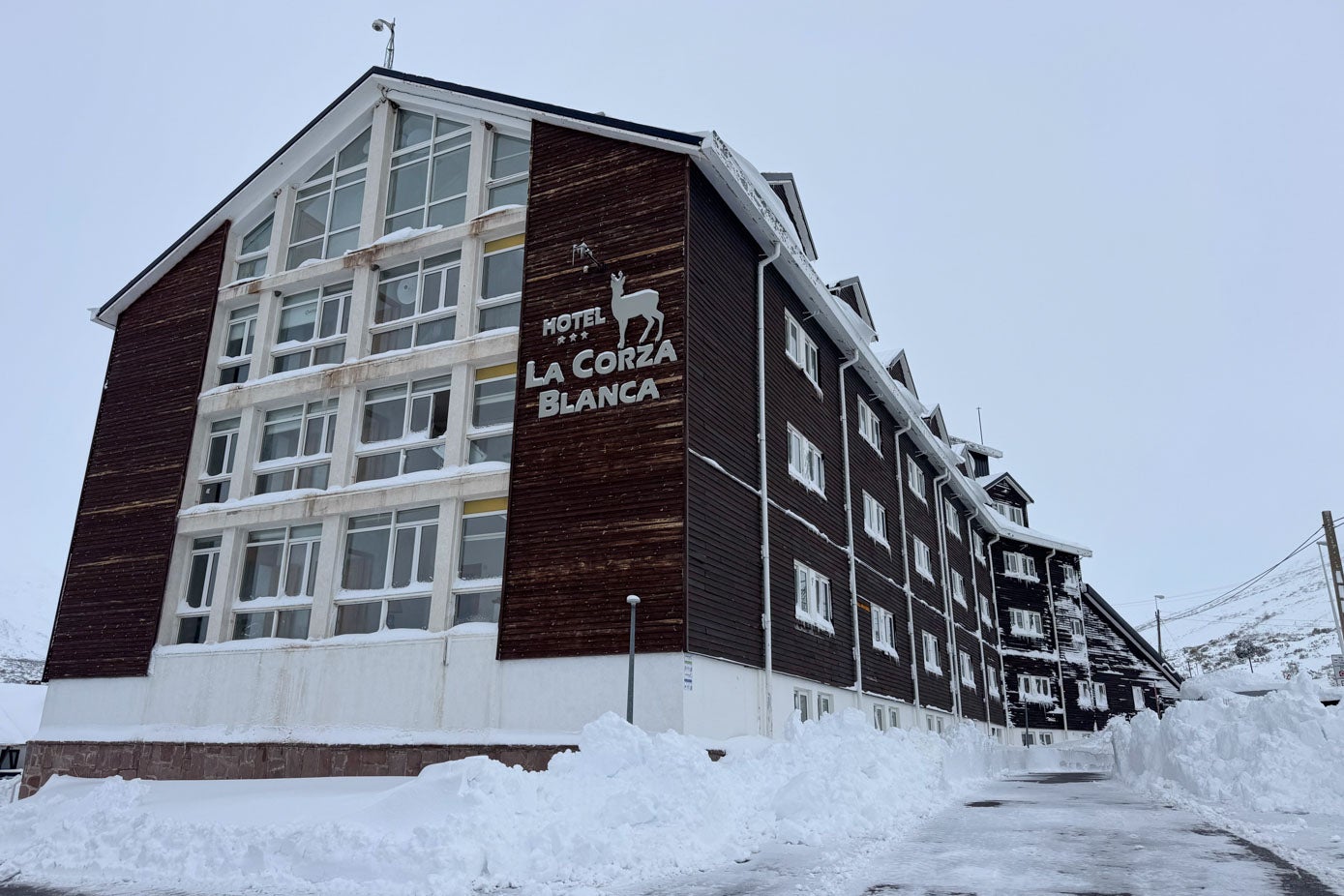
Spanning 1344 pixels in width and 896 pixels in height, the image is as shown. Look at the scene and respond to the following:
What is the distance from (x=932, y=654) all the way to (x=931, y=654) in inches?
5.7

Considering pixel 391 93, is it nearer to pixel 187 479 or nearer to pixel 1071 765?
pixel 187 479

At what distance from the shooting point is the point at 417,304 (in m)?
21.8

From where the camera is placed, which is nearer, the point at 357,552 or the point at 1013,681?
the point at 357,552

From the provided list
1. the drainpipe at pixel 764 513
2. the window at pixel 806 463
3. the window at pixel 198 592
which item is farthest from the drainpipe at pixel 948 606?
the window at pixel 198 592

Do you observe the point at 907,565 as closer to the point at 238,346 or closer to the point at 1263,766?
the point at 1263,766

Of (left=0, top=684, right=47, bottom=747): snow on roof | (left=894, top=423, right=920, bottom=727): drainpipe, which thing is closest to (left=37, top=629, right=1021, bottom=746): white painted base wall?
(left=894, top=423, right=920, bottom=727): drainpipe

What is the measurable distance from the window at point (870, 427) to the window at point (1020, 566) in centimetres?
2352

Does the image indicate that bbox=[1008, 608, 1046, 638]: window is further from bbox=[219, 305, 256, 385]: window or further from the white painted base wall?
bbox=[219, 305, 256, 385]: window

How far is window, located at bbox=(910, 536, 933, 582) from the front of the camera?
32344 mm

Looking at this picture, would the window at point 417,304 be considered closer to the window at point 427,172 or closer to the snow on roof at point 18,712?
the window at point 427,172

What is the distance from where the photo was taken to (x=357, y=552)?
67.1 ft

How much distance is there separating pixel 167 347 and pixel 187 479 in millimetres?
4195

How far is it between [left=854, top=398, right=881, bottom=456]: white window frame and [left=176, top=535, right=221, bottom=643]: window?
1752 cm

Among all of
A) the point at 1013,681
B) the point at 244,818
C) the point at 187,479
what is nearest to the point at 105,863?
the point at 244,818
